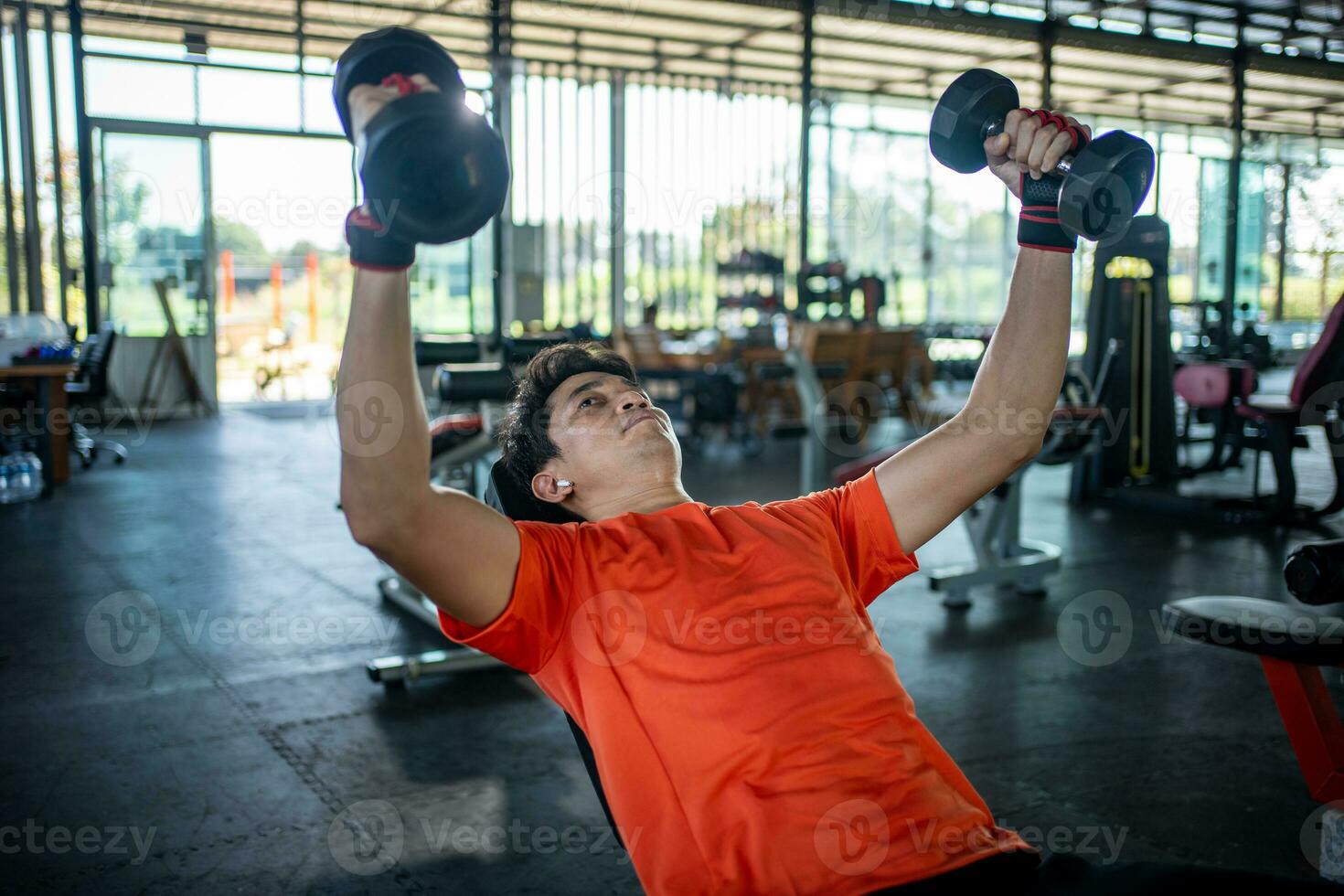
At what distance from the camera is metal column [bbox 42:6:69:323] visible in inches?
333

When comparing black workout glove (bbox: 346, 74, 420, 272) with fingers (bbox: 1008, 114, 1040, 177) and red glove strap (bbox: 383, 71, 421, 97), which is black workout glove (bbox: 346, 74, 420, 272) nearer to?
red glove strap (bbox: 383, 71, 421, 97)

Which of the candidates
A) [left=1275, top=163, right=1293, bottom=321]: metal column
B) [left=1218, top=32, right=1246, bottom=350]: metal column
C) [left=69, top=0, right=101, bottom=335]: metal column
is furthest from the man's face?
[left=1275, top=163, right=1293, bottom=321]: metal column

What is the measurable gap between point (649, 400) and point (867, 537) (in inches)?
13.1

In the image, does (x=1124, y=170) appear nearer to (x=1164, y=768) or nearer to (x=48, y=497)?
(x=1164, y=768)

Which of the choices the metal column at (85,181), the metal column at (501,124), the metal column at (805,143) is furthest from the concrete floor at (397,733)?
the metal column at (805,143)

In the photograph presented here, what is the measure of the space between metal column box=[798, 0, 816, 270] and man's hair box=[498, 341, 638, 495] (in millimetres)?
8335

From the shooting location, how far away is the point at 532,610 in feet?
3.85

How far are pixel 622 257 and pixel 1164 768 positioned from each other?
966cm

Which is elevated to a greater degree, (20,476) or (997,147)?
(997,147)

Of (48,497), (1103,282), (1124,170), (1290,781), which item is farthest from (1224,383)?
(48,497)

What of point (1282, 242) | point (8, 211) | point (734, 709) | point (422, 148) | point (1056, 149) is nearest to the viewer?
point (422, 148)

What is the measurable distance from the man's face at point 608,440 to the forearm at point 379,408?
1.38 ft

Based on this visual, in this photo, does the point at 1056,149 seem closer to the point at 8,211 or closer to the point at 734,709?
the point at 734,709

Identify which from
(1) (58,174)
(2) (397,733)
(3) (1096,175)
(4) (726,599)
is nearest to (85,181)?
(1) (58,174)
